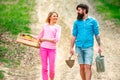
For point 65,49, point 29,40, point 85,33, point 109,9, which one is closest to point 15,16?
point 65,49

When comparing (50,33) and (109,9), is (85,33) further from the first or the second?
(109,9)

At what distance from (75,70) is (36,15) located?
328 inches

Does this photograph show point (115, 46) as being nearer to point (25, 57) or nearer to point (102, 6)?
point (25, 57)

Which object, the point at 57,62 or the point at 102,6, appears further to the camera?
the point at 102,6

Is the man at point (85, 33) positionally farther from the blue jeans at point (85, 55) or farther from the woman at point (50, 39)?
the woman at point (50, 39)

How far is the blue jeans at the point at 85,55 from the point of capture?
8.53m

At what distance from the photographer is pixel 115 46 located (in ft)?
50.6

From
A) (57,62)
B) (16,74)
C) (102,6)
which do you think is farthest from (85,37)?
(102,6)

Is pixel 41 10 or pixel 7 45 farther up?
pixel 41 10

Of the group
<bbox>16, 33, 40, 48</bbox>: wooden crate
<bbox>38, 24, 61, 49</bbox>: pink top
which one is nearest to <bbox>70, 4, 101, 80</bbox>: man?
<bbox>38, 24, 61, 49</bbox>: pink top

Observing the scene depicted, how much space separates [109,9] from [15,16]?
5.84 meters

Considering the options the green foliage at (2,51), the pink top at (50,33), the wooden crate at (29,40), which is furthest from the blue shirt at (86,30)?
the green foliage at (2,51)

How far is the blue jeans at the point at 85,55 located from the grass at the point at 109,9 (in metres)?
10.7

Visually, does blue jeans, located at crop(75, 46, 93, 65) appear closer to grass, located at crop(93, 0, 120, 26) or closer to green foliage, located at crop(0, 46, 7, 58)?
green foliage, located at crop(0, 46, 7, 58)
